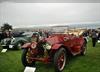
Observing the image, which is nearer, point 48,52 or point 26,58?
point 48,52

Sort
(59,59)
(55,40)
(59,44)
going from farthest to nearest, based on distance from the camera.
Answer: (55,40), (59,44), (59,59)

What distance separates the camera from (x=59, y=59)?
616 cm

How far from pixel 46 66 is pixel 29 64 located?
0.65 metres

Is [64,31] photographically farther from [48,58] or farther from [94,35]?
[94,35]

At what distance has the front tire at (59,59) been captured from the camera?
5.84m

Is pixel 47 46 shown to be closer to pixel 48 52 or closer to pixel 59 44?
pixel 48 52

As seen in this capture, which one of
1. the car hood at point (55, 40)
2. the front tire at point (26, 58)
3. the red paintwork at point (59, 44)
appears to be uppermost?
the car hood at point (55, 40)

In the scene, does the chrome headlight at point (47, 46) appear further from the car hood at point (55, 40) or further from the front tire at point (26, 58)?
the front tire at point (26, 58)

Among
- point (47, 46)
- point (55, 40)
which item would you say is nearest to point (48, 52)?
point (47, 46)

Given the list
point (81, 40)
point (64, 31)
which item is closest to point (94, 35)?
point (81, 40)

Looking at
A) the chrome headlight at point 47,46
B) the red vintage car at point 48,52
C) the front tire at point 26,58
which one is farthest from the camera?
the front tire at point 26,58

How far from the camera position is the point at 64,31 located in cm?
823

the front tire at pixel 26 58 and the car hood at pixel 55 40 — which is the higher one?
the car hood at pixel 55 40

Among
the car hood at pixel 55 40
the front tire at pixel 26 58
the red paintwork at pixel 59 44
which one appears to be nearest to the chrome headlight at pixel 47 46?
the red paintwork at pixel 59 44
